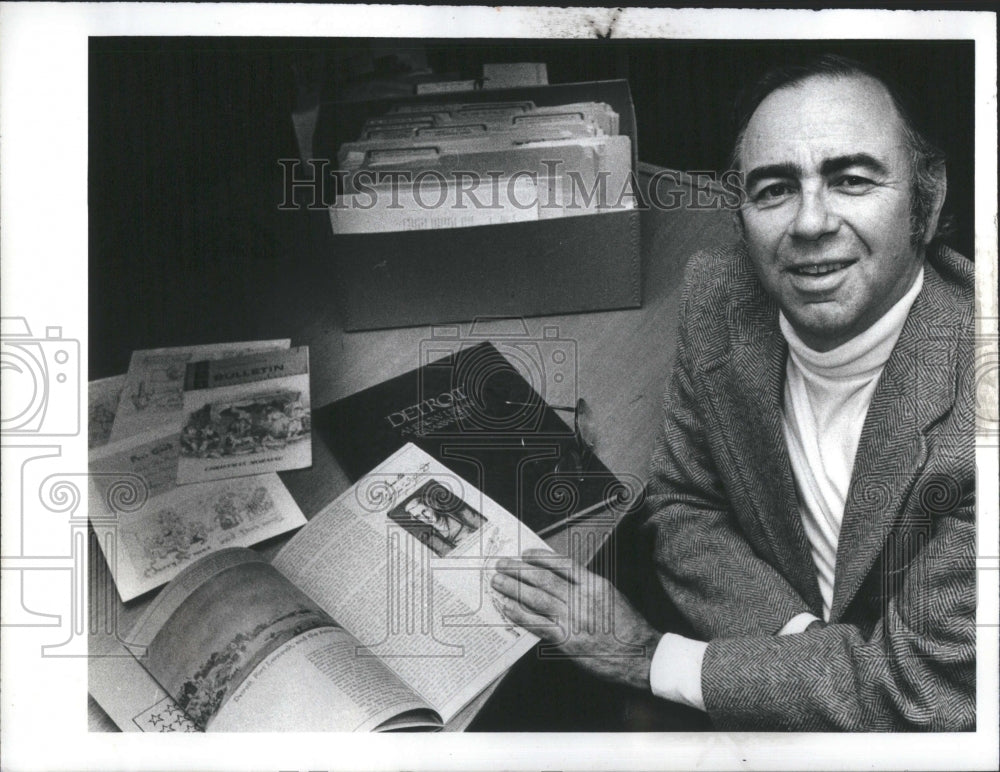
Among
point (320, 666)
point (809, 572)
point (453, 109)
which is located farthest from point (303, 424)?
point (809, 572)

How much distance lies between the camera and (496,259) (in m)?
1.75

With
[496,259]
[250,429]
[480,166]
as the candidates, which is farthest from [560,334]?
[250,429]

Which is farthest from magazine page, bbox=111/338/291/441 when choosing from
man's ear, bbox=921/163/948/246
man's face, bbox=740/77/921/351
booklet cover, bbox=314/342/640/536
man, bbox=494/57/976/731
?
man's ear, bbox=921/163/948/246

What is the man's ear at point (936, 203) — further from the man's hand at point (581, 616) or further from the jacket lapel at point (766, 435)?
the man's hand at point (581, 616)

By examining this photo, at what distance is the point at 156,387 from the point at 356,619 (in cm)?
50

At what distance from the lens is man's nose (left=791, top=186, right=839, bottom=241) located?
1650 mm

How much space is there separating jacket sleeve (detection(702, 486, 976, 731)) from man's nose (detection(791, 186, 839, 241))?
1.59ft

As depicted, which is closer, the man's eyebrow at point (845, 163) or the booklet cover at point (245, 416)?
the man's eyebrow at point (845, 163)

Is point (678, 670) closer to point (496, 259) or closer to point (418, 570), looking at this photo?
point (418, 570)

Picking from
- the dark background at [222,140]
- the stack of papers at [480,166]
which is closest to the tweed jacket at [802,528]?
the stack of papers at [480,166]

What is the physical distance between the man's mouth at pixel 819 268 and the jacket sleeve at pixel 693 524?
5.7 inches

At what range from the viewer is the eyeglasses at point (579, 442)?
1740 millimetres

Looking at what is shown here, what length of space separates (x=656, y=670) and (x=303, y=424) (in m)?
0.69

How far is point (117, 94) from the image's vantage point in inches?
69.7
